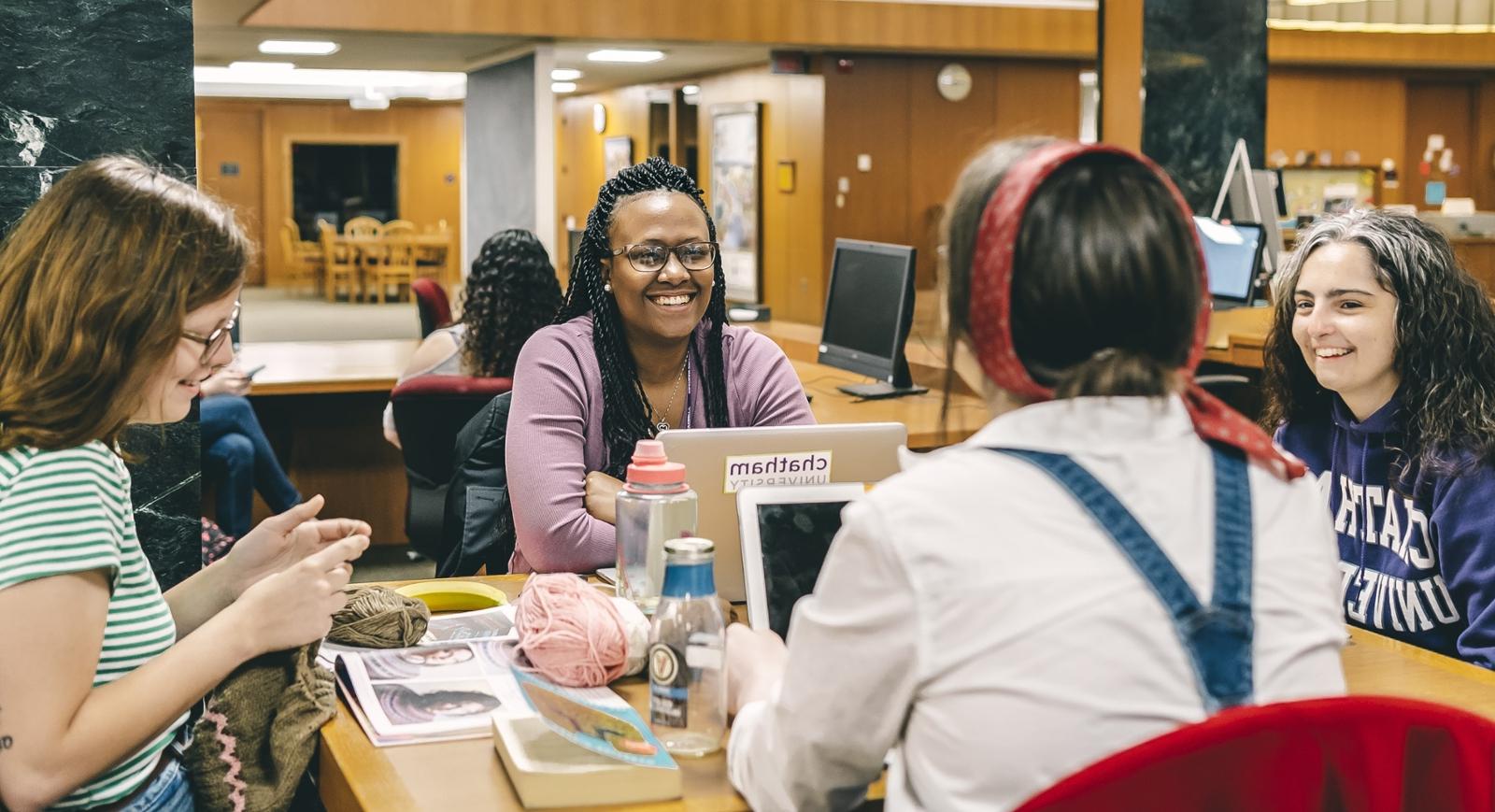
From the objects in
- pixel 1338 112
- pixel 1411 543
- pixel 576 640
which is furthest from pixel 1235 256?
pixel 1338 112

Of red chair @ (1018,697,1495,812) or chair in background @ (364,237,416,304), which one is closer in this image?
red chair @ (1018,697,1495,812)

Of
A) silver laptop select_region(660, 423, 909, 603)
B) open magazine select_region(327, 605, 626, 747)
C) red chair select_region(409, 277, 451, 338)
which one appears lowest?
open magazine select_region(327, 605, 626, 747)

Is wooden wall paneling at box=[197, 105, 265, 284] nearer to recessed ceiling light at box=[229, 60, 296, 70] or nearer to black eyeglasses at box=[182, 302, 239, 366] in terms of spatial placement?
recessed ceiling light at box=[229, 60, 296, 70]

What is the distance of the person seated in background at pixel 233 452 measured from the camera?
4.94 meters

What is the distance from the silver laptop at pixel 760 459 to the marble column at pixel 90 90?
3.10 ft

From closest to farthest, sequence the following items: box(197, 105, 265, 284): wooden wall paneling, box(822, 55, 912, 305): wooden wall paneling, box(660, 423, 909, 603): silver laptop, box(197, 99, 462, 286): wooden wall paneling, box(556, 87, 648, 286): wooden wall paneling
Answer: box(660, 423, 909, 603): silver laptop < box(822, 55, 912, 305): wooden wall paneling < box(556, 87, 648, 286): wooden wall paneling < box(197, 105, 265, 284): wooden wall paneling < box(197, 99, 462, 286): wooden wall paneling

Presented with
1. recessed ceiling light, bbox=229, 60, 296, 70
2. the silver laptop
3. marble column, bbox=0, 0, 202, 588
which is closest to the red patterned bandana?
the silver laptop

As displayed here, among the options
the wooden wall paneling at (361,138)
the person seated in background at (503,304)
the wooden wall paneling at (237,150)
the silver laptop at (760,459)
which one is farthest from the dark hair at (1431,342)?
the wooden wall paneling at (237,150)

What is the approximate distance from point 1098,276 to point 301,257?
1946 centimetres

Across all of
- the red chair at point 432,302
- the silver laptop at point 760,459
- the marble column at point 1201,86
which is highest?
the marble column at point 1201,86

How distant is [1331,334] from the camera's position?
230 cm

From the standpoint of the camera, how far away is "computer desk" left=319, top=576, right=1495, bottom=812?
136 centimetres

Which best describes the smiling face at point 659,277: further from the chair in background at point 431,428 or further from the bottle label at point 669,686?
the chair in background at point 431,428

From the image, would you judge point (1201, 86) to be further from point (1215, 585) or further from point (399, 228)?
point (399, 228)
